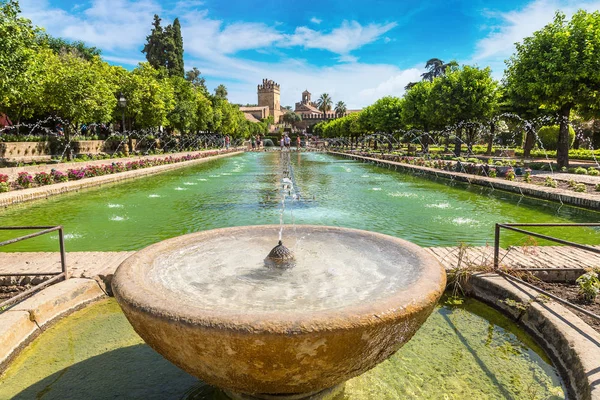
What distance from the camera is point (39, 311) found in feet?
11.9

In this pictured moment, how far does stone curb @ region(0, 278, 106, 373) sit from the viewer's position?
318cm

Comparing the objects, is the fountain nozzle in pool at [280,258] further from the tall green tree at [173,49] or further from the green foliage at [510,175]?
the tall green tree at [173,49]

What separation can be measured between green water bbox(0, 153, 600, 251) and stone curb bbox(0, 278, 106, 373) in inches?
88.9

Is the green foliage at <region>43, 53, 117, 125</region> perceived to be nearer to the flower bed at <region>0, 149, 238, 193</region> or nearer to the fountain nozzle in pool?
the flower bed at <region>0, 149, 238, 193</region>

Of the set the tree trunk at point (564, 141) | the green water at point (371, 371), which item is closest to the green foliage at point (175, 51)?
the tree trunk at point (564, 141)

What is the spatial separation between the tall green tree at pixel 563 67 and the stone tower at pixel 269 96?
342ft

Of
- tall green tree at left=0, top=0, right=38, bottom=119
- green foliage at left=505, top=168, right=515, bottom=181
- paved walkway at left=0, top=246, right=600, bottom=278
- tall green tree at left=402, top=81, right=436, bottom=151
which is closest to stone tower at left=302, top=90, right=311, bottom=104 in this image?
tall green tree at left=402, top=81, right=436, bottom=151

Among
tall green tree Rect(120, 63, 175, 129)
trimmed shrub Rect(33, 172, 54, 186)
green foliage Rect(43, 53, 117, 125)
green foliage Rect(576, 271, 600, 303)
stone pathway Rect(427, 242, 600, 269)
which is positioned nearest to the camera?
green foliage Rect(576, 271, 600, 303)

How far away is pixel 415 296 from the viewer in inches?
80.4

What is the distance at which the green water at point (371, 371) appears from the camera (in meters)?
2.79

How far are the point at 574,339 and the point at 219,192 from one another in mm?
Answer: 11339

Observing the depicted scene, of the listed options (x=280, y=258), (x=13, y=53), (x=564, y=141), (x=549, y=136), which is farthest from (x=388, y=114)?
(x=280, y=258)

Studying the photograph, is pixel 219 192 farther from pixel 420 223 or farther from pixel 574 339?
pixel 574 339

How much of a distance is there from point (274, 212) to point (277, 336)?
775cm
